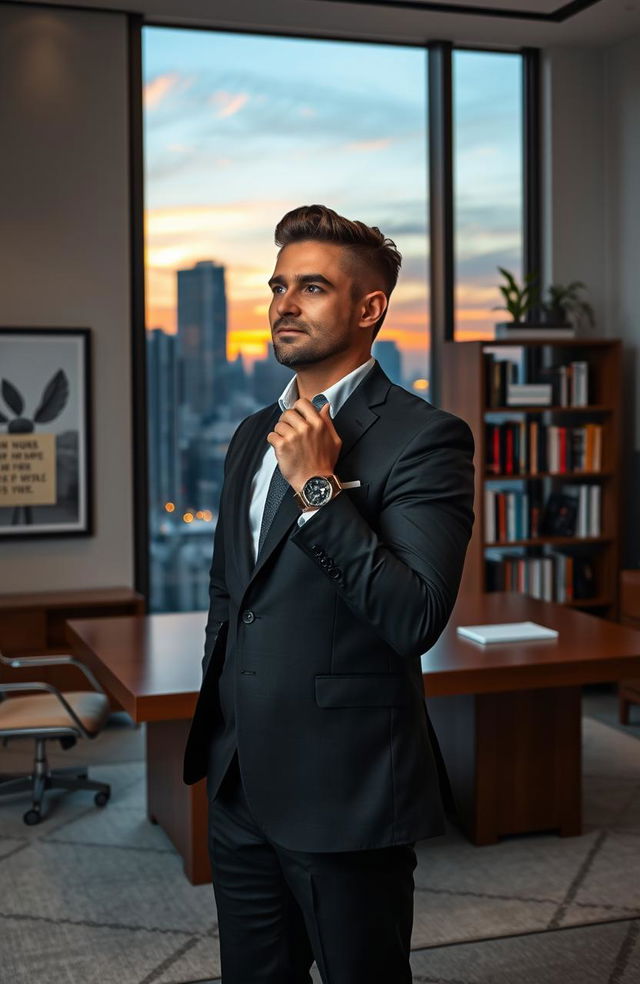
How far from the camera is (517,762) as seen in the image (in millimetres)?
4113

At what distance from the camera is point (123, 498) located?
6.15 metres

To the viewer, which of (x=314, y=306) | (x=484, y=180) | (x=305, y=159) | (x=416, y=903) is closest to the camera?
(x=314, y=306)

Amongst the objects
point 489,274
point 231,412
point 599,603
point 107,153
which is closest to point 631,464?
point 599,603

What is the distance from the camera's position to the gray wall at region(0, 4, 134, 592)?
5848mm

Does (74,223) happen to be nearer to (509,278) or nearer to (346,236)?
(509,278)

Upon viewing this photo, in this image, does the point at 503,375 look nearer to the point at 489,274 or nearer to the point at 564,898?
the point at 489,274

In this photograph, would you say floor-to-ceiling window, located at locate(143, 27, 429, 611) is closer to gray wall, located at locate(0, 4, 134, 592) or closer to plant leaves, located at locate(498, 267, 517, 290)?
gray wall, located at locate(0, 4, 134, 592)

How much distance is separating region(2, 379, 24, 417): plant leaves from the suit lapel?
4316 millimetres

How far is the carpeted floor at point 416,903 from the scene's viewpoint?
3.13 m

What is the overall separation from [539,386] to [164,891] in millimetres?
3754

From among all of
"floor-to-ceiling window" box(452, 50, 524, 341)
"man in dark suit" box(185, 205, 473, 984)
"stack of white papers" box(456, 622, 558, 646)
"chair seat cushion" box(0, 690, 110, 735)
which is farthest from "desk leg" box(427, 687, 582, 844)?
"floor-to-ceiling window" box(452, 50, 524, 341)

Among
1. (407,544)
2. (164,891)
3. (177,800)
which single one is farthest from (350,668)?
(177,800)

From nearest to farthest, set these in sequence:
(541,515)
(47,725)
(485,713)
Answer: (485,713), (47,725), (541,515)

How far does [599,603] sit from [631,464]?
83cm
